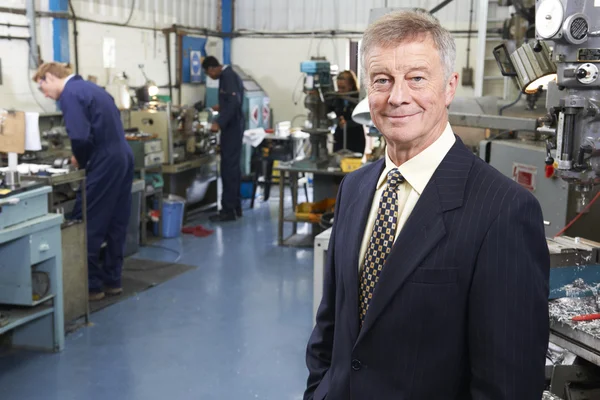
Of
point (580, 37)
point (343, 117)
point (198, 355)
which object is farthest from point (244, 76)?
point (580, 37)

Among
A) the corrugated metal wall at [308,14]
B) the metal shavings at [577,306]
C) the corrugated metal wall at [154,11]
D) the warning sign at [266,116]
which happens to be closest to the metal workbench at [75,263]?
the corrugated metal wall at [154,11]

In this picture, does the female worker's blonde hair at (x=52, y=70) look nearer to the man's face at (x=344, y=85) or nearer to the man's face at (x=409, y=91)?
the man's face at (x=344, y=85)

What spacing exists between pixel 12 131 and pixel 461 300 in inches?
105

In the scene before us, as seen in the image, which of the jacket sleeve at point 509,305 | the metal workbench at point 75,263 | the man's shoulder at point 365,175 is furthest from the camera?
the metal workbench at point 75,263

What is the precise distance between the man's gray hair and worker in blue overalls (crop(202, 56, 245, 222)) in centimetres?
468

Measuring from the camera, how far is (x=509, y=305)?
103 centimetres

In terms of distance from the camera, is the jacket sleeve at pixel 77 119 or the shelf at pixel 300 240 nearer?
the jacket sleeve at pixel 77 119

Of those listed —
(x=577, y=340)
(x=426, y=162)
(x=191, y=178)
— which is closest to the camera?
(x=426, y=162)

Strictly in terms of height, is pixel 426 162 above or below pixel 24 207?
above

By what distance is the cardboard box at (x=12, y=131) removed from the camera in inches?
124

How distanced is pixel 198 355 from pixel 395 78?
2396 mm

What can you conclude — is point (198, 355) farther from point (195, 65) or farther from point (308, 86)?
point (195, 65)

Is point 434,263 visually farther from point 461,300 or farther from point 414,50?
point 414,50

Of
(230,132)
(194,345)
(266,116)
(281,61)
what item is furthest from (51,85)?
(281,61)
